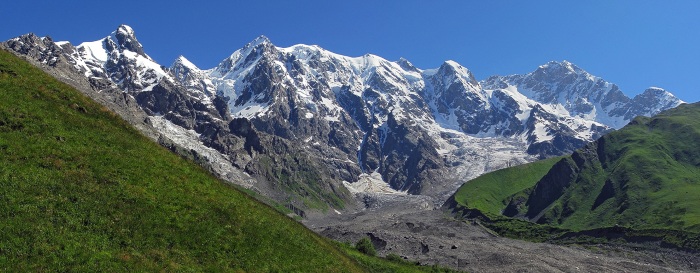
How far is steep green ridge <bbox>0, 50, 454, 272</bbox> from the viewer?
37188 mm

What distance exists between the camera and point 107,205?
140 ft

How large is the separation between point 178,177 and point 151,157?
13.2 feet

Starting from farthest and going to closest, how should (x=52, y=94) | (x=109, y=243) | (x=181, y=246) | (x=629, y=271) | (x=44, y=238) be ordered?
(x=629, y=271) → (x=52, y=94) → (x=181, y=246) → (x=109, y=243) → (x=44, y=238)

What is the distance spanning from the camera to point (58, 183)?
42.8 m

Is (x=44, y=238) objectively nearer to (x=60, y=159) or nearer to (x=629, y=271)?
(x=60, y=159)

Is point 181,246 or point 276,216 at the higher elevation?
point 276,216

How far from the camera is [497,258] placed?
6102 inches

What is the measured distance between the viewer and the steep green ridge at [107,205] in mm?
37188

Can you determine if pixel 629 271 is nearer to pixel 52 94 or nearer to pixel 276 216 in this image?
pixel 276 216

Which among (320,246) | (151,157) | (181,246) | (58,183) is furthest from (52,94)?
(320,246)

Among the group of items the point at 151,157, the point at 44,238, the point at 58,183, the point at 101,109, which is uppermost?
the point at 101,109

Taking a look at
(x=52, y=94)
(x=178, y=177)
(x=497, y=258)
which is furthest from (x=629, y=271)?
(x=52, y=94)

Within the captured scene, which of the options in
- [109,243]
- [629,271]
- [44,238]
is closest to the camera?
[44,238]

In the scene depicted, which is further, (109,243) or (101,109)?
(101,109)
